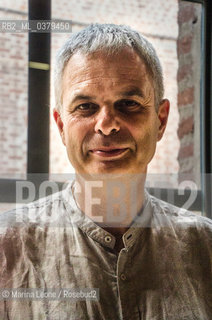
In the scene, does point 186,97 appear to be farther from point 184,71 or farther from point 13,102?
point 13,102

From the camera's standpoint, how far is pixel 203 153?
106cm

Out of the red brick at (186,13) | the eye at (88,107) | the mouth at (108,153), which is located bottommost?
the mouth at (108,153)

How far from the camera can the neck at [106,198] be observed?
2.88 feet

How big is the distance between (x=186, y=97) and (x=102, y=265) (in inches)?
17.3

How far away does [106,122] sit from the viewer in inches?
33.5

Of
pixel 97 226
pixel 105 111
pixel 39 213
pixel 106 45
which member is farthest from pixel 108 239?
pixel 106 45

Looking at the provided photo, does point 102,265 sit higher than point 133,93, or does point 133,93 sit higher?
point 133,93

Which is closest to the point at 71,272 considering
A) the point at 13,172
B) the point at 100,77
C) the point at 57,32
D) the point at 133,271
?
the point at 133,271

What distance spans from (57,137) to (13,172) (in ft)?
0.37

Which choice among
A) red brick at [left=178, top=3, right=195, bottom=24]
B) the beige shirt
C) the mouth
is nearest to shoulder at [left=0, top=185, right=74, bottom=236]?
the beige shirt

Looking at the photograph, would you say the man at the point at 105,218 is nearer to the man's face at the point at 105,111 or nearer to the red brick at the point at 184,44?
the man's face at the point at 105,111

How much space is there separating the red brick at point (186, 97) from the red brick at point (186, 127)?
40mm

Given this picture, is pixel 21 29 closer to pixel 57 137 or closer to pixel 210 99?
pixel 57 137

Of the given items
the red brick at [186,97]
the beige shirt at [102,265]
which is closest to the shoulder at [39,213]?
the beige shirt at [102,265]
